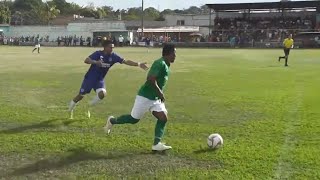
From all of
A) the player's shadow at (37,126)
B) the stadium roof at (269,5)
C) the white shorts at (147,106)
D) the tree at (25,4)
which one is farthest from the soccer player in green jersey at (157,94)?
the tree at (25,4)

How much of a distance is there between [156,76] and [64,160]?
76.4 inches

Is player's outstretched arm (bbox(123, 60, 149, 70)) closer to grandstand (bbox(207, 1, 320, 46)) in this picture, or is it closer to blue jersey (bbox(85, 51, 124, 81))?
blue jersey (bbox(85, 51, 124, 81))

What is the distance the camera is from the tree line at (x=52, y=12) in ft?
388

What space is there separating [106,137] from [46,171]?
2173mm

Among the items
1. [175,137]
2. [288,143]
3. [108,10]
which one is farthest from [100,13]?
[288,143]

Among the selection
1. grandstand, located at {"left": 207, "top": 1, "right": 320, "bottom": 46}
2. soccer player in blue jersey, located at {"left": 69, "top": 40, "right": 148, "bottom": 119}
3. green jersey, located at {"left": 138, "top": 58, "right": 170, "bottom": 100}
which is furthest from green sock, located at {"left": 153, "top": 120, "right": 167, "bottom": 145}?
grandstand, located at {"left": 207, "top": 1, "right": 320, "bottom": 46}

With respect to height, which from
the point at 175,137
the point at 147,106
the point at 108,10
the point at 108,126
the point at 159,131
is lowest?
the point at 175,137

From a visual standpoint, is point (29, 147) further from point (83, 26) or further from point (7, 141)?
point (83, 26)

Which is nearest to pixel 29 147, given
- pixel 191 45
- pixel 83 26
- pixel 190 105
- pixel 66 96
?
pixel 190 105

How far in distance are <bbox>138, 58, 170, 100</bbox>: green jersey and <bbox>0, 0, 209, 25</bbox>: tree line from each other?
110 meters

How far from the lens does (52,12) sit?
120312 mm

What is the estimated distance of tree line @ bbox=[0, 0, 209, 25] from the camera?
118262 mm

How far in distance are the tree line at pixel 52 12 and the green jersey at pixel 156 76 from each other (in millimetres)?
109633

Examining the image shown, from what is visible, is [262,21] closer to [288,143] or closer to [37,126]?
[37,126]
